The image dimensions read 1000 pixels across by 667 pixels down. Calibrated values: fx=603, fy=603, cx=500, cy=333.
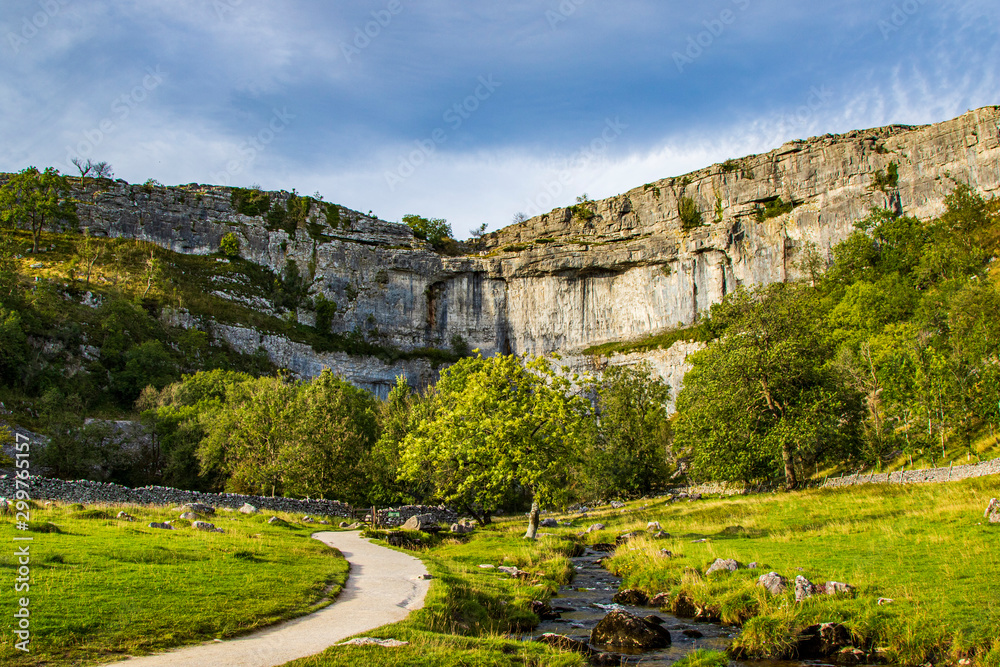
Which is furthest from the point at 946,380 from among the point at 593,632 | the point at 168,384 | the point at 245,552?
the point at 168,384

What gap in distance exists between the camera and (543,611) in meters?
14.0

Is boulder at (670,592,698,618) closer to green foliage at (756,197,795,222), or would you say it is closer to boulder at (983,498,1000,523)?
boulder at (983,498,1000,523)

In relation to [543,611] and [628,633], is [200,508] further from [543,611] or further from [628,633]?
[628,633]

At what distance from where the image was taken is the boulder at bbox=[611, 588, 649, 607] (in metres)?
15.2

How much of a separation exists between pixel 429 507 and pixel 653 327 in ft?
189

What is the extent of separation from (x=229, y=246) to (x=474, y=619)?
9255cm

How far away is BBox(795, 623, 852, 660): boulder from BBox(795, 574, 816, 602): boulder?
4.05 feet

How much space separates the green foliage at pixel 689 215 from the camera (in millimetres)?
87188

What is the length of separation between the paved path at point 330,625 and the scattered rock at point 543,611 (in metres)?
2.55

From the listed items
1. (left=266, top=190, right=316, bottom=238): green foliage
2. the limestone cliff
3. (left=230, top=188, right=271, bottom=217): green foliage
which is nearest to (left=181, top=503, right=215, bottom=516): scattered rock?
the limestone cliff

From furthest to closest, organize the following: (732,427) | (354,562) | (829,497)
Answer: (732,427)
(829,497)
(354,562)

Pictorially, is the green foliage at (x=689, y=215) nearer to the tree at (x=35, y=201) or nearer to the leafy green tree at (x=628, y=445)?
the leafy green tree at (x=628, y=445)

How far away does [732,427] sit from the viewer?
33.9 meters

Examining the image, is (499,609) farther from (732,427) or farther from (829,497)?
(732,427)
